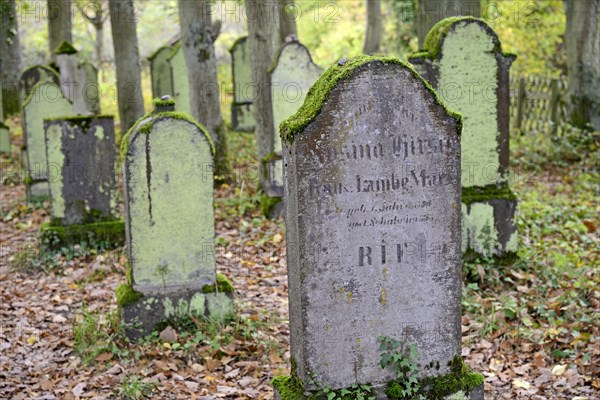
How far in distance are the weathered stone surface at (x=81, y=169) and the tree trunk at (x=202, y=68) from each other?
2.99m

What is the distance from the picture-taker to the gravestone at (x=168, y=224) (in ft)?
21.5

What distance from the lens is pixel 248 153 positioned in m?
Result: 15.1

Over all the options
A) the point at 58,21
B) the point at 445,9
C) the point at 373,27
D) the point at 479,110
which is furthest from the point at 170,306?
the point at 373,27

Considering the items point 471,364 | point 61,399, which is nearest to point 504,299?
point 471,364

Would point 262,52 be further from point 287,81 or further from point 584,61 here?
point 584,61

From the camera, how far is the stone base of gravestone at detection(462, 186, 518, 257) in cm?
774

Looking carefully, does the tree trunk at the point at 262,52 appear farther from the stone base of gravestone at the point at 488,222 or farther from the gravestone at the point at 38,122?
the stone base of gravestone at the point at 488,222

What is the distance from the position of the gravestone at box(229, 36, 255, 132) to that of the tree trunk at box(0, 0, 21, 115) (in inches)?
246

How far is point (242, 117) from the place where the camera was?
17859 millimetres

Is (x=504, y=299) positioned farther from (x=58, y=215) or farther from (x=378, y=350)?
(x=58, y=215)

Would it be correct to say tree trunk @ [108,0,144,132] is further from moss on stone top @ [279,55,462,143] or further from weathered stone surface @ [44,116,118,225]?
moss on stone top @ [279,55,462,143]

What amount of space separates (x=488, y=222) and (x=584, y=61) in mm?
7133

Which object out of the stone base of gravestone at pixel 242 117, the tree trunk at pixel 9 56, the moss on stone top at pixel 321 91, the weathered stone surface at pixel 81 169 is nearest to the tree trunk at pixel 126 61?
the stone base of gravestone at pixel 242 117

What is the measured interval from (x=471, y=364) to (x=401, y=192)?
7.22 feet
